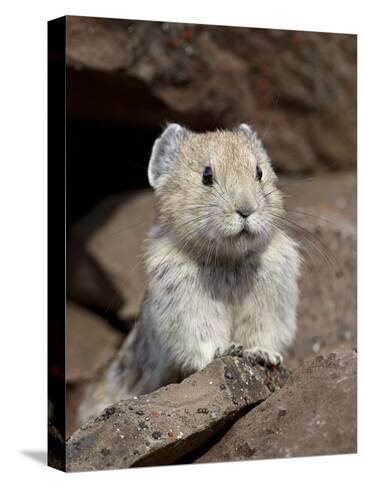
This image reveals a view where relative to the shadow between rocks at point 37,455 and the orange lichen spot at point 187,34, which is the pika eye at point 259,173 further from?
the orange lichen spot at point 187,34

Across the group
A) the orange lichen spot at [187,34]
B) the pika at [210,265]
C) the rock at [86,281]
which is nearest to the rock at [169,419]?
the pika at [210,265]

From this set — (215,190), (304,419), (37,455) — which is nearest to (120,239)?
(37,455)

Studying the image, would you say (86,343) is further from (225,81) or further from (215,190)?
(215,190)

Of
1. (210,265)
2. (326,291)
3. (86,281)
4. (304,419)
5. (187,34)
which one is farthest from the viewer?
(86,281)

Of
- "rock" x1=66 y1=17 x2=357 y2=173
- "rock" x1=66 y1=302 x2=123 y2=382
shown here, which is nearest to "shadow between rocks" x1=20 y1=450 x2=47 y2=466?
"rock" x1=66 y1=302 x2=123 y2=382

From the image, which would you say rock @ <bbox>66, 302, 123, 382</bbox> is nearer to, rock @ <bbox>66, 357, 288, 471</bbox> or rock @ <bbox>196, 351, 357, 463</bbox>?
rock @ <bbox>66, 357, 288, 471</bbox>
